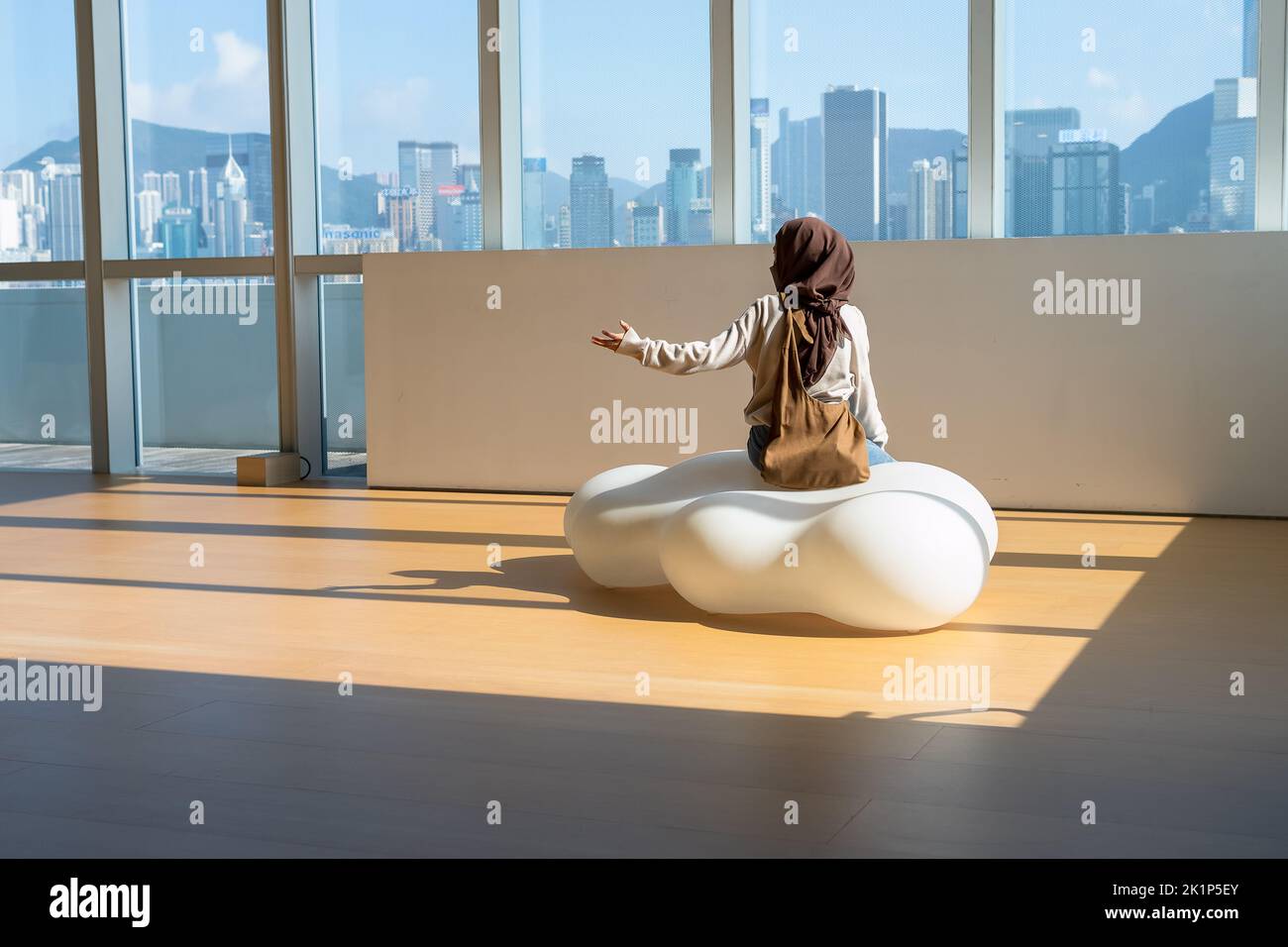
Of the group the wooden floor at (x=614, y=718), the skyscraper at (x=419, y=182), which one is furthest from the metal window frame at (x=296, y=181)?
the wooden floor at (x=614, y=718)

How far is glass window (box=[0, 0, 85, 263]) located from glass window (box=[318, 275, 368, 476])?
201 centimetres

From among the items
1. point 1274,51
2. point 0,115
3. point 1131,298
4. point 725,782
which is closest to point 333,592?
point 725,782

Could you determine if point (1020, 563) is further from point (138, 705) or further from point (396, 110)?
point (396, 110)

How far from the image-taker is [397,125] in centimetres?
877

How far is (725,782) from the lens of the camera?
2762 millimetres

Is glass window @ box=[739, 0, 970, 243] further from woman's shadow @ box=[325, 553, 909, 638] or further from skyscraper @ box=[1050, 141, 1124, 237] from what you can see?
woman's shadow @ box=[325, 553, 909, 638]

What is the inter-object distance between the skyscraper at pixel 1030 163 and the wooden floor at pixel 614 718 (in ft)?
7.63

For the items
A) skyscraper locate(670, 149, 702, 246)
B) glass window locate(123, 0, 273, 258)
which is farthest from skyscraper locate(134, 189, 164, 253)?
skyscraper locate(670, 149, 702, 246)

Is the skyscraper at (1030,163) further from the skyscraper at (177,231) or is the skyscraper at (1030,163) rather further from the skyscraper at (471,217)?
the skyscraper at (177,231)

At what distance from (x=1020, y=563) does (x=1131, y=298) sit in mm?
2103

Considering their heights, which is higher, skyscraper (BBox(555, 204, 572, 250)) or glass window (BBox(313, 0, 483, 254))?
glass window (BBox(313, 0, 483, 254))

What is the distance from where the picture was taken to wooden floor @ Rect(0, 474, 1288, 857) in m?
2.50

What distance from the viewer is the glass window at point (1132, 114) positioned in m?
6.88
